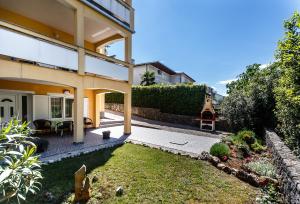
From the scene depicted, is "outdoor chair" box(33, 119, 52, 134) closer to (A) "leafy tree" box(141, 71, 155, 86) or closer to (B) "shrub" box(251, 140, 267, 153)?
(B) "shrub" box(251, 140, 267, 153)

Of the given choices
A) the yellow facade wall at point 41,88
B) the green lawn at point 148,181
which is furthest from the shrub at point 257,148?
the yellow facade wall at point 41,88

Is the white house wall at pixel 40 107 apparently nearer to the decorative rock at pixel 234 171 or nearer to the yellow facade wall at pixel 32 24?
the yellow facade wall at pixel 32 24

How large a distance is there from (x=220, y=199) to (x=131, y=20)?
11.6 m

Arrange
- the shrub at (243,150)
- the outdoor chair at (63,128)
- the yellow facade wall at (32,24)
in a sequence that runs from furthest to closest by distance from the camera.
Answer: the outdoor chair at (63,128) < the yellow facade wall at (32,24) < the shrub at (243,150)

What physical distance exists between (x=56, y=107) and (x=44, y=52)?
6.12 m

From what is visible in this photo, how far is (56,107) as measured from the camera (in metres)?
12.5

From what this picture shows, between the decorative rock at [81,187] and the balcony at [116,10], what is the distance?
834 centimetres

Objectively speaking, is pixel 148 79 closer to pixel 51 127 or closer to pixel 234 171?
pixel 51 127

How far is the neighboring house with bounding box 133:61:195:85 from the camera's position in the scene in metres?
32.2

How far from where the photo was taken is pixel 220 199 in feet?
15.4

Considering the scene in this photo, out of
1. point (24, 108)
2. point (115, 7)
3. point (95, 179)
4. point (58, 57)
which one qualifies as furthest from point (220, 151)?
point (24, 108)

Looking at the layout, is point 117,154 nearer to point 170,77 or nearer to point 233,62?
point 233,62

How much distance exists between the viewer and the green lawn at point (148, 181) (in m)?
4.60

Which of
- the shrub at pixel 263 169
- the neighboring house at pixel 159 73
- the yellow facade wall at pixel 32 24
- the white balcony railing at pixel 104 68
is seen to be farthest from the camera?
the neighboring house at pixel 159 73
